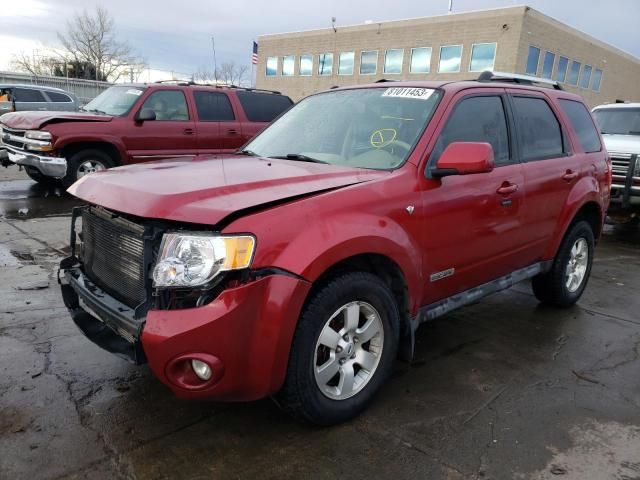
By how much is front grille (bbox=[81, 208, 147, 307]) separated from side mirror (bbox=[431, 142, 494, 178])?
1.70 meters

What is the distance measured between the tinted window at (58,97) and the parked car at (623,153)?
Result: 13.8 metres

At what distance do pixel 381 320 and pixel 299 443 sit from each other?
2.52 ft

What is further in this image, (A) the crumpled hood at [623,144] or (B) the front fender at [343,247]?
(A) the crumpled hood at [623,144]

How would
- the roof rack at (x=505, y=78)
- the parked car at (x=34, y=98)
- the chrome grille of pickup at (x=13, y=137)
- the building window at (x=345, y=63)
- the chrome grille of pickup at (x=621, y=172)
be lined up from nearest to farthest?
the roof rack at (x=505, y=78) < the chrome grille of pickup at (x=621, y=172) < the chrome grille of pickup at (x=13, y=137) < the parked car at (x=34, y=98) < the building window at (x=345, y=63)

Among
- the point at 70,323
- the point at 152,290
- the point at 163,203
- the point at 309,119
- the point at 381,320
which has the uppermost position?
the point at 309,119

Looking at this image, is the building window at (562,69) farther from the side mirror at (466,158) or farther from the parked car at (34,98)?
the side mirror at (466,158)

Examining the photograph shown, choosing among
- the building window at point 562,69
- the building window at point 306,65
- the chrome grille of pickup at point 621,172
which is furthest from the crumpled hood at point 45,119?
the building window at point 306,65

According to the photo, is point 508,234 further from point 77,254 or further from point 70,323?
point 70,323

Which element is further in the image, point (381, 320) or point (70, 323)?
point (70, 323)

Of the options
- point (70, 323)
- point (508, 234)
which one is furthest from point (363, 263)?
point (70, 323)

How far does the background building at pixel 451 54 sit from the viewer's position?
30.2 metres

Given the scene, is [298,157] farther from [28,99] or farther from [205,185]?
[28,99]

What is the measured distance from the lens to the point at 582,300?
16.9ft

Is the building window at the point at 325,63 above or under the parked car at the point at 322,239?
above
